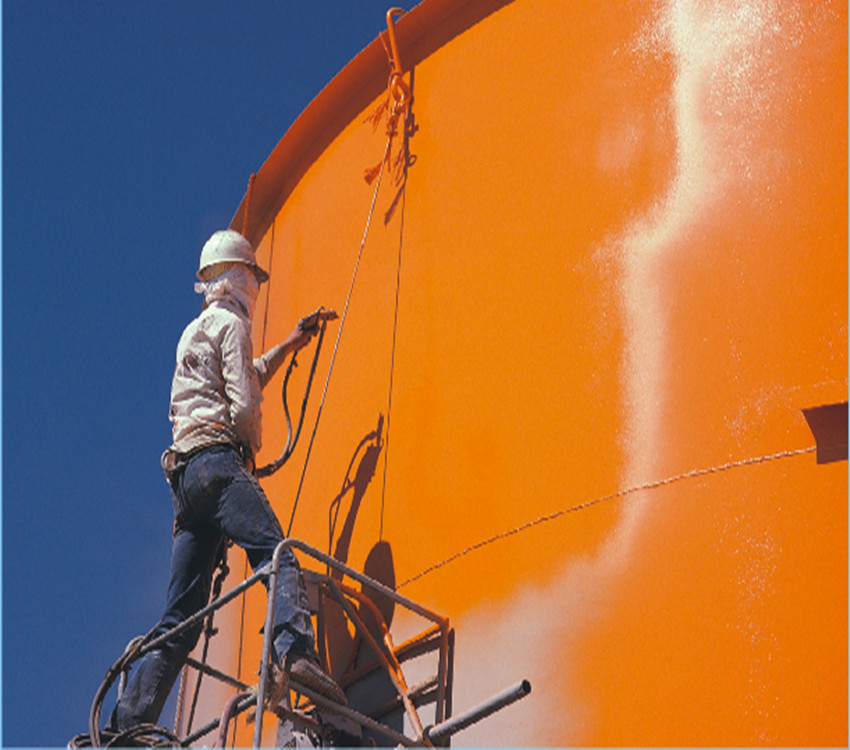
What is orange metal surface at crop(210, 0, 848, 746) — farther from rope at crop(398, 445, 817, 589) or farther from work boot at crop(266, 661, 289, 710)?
work boot at crop(266, 661, 289, 710)

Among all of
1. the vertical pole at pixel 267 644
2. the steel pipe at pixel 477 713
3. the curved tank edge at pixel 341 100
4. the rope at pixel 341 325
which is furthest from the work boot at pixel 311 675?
the curved tank edge at pixel 341 100

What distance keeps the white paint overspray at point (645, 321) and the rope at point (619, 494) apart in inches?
1.7

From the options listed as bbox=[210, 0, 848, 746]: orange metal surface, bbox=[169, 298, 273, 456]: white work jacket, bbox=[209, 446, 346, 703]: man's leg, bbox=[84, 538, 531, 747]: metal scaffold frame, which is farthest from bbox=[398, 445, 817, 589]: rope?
bbox=[169, 298, 273, 456]: white work jacket

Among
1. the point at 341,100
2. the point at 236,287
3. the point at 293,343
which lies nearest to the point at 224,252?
the point at 236,287

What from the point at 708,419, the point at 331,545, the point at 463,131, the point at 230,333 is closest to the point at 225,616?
the point at 331,545

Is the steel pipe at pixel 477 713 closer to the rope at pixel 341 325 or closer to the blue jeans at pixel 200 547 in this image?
the blue jeans at pixel 200 547

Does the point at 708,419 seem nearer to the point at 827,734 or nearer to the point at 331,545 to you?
the point at 827,734

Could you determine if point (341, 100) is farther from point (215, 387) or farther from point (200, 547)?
point (200, 547)

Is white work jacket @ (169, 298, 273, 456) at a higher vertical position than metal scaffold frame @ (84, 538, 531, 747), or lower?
higher

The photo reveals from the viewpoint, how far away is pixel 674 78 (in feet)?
19.7

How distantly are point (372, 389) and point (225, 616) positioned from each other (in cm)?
199

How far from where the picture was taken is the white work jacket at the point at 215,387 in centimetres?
638

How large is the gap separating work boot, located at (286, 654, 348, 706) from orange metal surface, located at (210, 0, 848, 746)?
497 mm

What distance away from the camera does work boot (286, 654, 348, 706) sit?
5.41m
